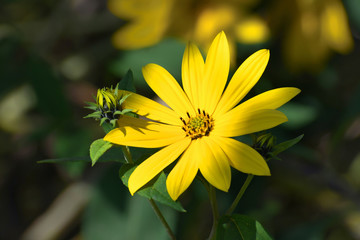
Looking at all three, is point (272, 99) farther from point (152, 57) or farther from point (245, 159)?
point (152, 57)

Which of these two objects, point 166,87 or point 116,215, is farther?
point 116,215

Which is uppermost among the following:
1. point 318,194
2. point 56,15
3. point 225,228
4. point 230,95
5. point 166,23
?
point 56,15

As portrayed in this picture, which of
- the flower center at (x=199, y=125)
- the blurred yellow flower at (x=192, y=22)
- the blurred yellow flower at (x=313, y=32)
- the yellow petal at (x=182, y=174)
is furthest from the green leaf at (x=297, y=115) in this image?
the yellow petal at (x=182, y=174)

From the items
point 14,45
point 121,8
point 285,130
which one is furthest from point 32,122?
point 285,130

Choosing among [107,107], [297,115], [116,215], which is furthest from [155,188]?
[297,115]

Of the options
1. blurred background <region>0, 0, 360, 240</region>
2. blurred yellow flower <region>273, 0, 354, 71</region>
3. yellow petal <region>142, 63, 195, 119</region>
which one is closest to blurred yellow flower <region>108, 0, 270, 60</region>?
blurred background <region>0, 0, 360, 240</region>

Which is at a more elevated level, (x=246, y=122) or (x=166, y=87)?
(x=166, y=87)

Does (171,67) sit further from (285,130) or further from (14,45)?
(14,45)
